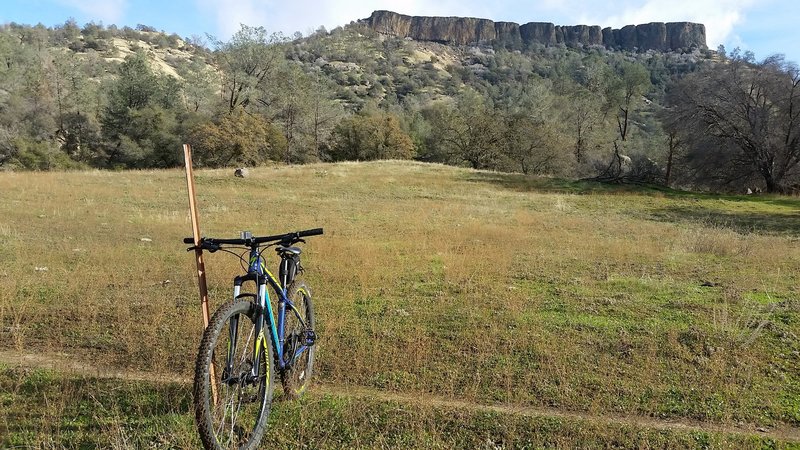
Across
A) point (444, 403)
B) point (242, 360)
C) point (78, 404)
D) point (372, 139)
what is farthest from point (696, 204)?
point (372, 139)

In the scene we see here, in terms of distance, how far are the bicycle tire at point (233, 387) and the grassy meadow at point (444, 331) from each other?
0.34m

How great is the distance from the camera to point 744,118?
28.9 m

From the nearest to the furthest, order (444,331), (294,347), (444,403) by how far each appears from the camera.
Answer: (294,347) → (444,403) → (444,331)

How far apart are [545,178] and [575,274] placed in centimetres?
2490

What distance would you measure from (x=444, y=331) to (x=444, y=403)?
176 centimetres

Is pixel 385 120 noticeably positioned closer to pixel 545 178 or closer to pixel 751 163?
pixel 545 178

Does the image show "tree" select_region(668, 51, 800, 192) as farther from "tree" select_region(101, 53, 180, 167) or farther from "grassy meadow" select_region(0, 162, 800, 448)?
"tree" select_region(101, 53, 180, 167)

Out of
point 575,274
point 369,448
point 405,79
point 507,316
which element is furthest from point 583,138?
point 405,79

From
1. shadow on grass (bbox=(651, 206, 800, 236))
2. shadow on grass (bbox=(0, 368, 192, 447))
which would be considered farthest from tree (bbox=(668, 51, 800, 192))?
shadow on grass (bbox=(0, 368, 192, 447))

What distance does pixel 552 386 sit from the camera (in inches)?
178

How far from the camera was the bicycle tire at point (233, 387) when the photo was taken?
2.82m

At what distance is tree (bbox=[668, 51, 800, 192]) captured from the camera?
91.6 feet

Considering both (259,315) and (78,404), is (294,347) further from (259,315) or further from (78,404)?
(78,404)

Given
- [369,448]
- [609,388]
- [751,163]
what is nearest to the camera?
[369,448]
